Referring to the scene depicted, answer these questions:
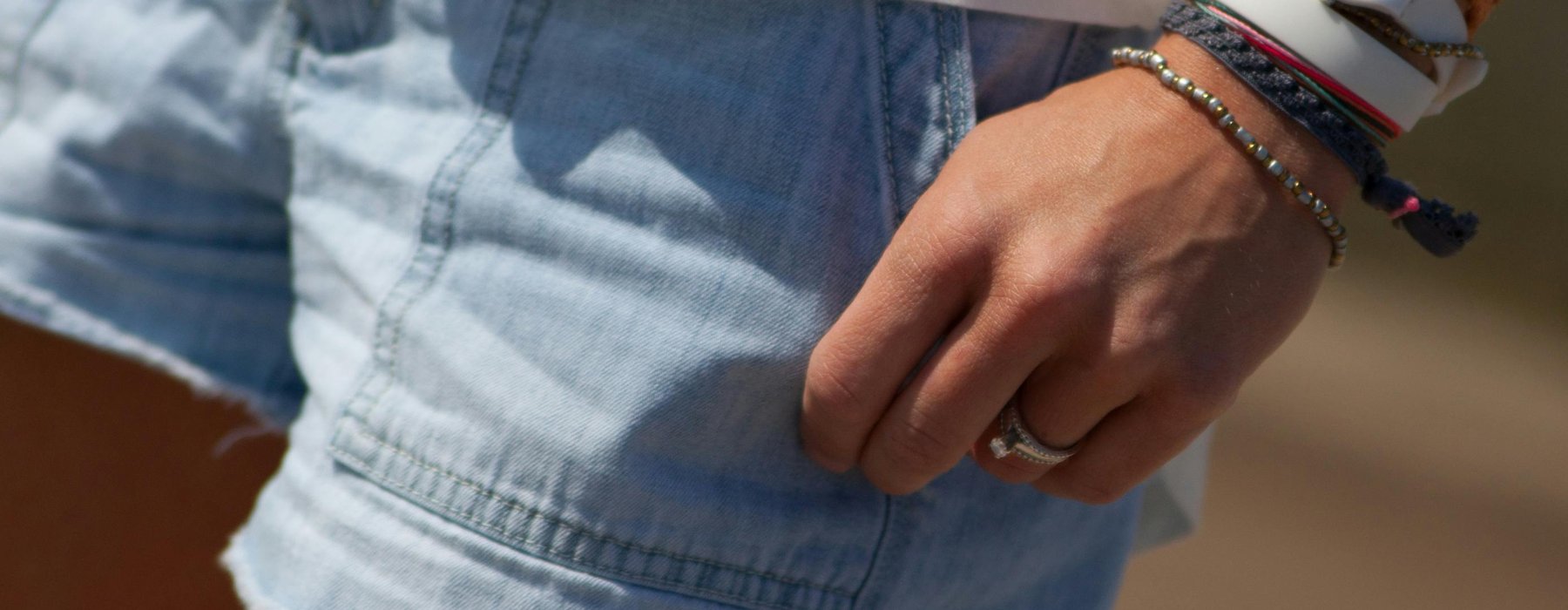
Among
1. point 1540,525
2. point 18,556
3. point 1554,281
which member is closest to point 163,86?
point 18,556

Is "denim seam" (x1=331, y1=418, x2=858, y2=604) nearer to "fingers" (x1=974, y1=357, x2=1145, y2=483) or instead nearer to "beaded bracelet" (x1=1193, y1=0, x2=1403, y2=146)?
"fingers" (x1=974, y1=357, x2=1145, y2=483)

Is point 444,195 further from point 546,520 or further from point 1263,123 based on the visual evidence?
point 1263,123

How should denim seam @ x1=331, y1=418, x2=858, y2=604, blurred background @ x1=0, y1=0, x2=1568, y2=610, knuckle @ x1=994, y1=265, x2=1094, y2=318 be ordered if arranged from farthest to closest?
1. blurred background @ x1=0, y1=0, x2=1568, y2=610
2. denim seam @ x1=331, y1=418, x2=858, y2=604
3. knuckle @ x1=994, y1=265, x2=1094, y2=318

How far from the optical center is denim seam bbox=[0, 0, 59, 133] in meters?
0.99

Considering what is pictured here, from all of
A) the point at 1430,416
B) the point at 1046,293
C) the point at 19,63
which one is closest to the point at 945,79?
the point at 1046,293

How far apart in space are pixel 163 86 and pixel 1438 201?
92 cm

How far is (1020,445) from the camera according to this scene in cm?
66

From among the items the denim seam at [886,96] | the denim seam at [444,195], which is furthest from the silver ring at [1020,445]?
the denim seam at [444,195]

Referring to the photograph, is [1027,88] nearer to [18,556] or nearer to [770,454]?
[770,454]

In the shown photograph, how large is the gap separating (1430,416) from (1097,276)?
2.34 metres

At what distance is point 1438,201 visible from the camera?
2.24ft

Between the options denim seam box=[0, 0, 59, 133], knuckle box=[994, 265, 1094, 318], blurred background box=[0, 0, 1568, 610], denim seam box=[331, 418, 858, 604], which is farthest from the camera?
blurred background box=[0, 0, 1568, 610]

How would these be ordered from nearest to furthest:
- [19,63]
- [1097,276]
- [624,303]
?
[1097,276] → [624,303] → [19,63]

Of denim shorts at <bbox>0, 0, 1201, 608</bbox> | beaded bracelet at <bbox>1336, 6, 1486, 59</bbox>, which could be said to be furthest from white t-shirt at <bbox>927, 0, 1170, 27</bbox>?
beaded bracelet at <bbox>1336, 6, 1486, 59</bbox>
